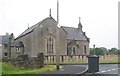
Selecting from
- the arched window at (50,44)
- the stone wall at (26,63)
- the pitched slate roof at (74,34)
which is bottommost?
the stone wall at (26,63)

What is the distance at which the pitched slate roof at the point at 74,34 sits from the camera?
284 ft

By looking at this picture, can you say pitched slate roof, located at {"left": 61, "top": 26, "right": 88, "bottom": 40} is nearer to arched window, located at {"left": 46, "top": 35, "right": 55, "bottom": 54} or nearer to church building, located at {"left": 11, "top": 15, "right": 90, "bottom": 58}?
church building, located at {"left": 11, "top": 15, "right": 90, "bottom": 58}

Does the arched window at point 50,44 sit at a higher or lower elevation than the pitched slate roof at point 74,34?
→ lower

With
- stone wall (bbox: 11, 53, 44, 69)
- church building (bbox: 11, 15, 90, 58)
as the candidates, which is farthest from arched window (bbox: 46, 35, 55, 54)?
stone wall (bbox: 11, 53, 44, 69)

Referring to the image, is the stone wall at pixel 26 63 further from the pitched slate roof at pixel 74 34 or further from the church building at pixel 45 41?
the pitched slate roof at pixel 74 34

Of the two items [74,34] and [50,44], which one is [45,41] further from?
[74,34]

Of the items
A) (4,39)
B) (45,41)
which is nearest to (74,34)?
(45,41)

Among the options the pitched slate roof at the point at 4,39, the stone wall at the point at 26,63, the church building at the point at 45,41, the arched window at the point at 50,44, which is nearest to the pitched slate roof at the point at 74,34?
the church building at the point at 45,41

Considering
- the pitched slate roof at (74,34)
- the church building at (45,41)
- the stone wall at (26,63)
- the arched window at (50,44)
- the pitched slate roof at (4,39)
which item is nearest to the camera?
the stone wall at (26,63)

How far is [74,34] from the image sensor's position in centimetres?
8869

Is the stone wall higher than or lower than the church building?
lower

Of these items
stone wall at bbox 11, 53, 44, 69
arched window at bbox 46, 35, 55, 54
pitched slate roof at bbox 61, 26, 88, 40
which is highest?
pitched slate roof at bbox 61, 26, 88, 40

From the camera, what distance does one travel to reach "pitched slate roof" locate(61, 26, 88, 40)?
8662 centimetres

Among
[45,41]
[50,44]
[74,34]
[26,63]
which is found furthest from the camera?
[74,34]
